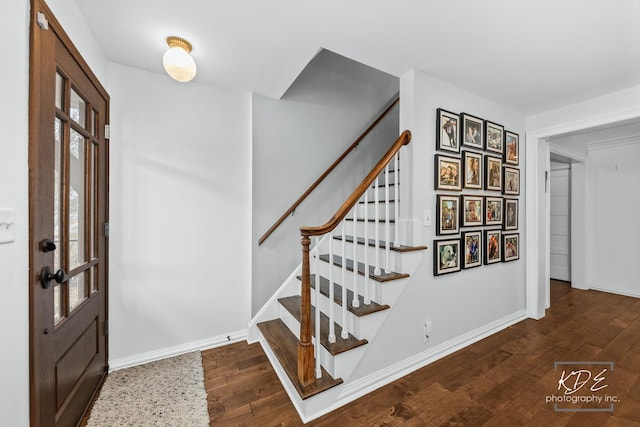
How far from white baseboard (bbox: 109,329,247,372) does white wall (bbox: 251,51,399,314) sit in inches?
13.5

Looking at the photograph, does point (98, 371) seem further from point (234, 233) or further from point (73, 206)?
point (234, 233)

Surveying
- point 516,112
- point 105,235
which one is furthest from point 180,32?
point 516,112

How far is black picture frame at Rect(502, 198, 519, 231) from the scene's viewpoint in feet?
8.57

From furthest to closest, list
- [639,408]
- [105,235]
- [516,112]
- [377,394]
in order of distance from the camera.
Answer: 1. [516,112]
2. [105,235]
3. [377,394]
4. [639,408]

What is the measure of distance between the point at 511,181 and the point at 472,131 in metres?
0.83

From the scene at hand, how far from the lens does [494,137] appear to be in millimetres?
2488

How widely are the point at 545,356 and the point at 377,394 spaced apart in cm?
150

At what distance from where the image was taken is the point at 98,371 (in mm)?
1679

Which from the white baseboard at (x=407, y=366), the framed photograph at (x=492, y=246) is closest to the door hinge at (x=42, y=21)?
the white baseboard at (x=407, y=366)

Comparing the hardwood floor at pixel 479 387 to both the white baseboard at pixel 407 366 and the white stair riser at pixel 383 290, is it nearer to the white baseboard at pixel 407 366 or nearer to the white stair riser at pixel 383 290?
the white baseboard at pixel 407 366

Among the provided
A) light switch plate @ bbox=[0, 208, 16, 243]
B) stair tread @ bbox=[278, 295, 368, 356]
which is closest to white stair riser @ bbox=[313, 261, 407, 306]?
stair tread @ bbox=[278, 295, 368, 356]

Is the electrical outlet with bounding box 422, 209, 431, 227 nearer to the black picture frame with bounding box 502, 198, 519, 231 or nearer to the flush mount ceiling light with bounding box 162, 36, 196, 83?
the black picture frame with bounding box 502, 198, 519, 231

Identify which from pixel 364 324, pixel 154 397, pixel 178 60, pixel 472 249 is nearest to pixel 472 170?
pixel 472 249

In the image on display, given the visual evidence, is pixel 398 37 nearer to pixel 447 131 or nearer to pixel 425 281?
pixel 447 131
